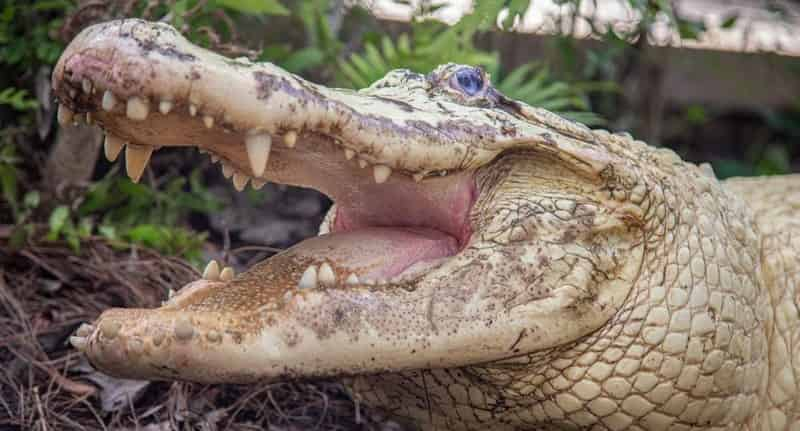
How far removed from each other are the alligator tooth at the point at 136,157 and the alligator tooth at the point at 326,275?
40 centimetres

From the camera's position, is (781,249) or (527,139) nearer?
(527,139)

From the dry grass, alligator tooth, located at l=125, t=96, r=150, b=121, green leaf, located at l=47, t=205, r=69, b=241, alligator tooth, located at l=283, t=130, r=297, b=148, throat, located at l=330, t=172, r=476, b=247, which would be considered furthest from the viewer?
green leaf, located at l=47, t=205, r=69, b=241

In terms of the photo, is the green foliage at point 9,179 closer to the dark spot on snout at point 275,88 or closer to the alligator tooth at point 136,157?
the alligator tooth at point 136,157

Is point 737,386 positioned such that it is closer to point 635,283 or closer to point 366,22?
point 635,283

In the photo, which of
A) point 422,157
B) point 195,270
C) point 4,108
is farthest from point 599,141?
point 4,108

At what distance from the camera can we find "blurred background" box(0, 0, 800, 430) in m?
2.36

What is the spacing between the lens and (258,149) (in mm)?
1515

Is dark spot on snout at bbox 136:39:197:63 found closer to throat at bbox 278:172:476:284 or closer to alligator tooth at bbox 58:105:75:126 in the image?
alligator tooth at bbox 58:105:75:126

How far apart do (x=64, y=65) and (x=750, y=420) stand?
5.41 ft

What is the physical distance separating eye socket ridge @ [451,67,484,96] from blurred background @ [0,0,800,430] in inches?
22.5

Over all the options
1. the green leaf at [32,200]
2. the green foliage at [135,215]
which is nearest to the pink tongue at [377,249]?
the green foliage at [135,215]

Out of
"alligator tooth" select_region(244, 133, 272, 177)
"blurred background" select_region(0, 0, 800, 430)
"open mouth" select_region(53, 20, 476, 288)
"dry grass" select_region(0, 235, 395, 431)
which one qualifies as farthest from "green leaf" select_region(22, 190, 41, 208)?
"alligator tooth" select_region(244, 133, 272, 177)

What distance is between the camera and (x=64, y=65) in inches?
59.2

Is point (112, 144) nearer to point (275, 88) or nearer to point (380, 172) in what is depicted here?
point (275, 88)
